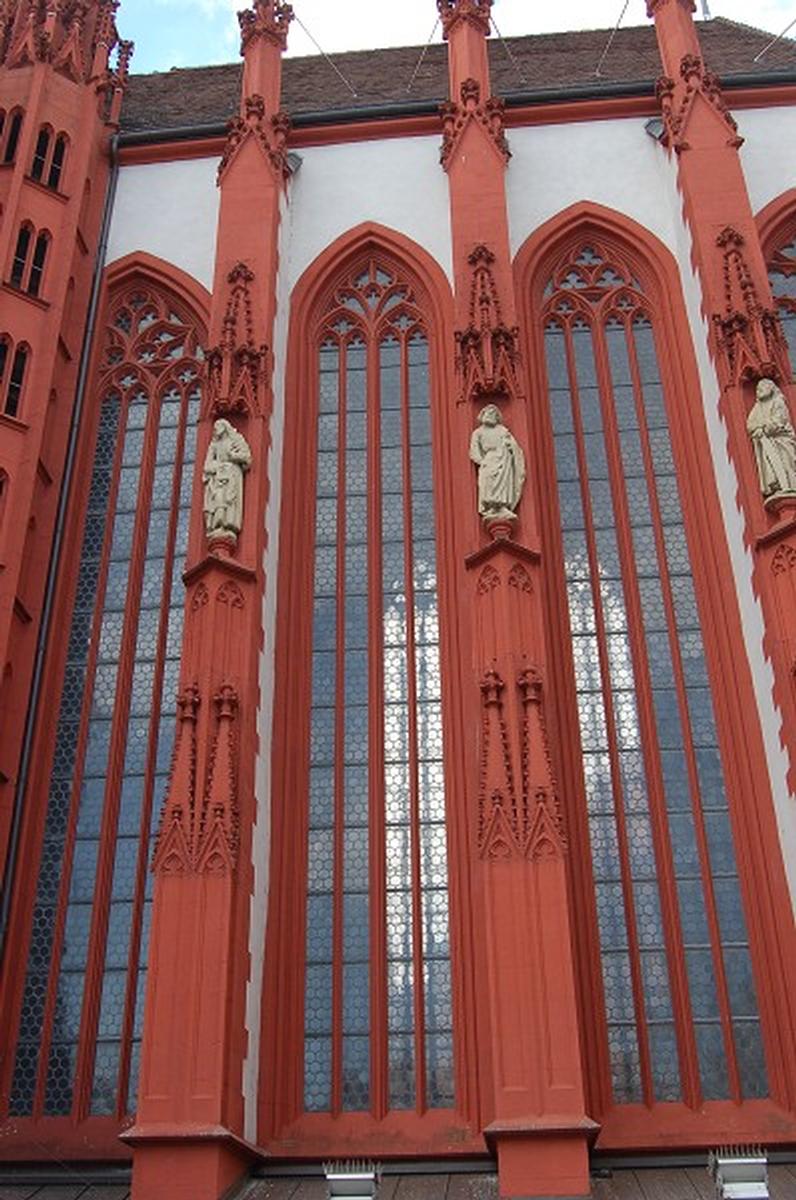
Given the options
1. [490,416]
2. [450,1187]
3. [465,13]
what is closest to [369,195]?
[465,13]

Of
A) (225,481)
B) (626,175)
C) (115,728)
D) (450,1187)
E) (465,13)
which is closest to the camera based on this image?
(450,1187)

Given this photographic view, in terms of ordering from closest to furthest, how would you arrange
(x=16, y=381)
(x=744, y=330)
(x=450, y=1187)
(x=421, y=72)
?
(x=450, y=1187)
(x=744, y=330)
(x=16, y=381)
(x=421, y=72)

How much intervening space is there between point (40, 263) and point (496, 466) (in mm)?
7148

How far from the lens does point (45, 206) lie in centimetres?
1920

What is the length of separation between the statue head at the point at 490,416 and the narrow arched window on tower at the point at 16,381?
18.8ft

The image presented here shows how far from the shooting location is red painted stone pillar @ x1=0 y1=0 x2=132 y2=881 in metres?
16.5

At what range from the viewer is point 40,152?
19828 millimetres

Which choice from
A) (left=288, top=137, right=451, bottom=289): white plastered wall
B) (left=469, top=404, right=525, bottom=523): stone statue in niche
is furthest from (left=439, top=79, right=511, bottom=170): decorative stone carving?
(left=469, top=404, right=525, bottom=523): stone statue in niche

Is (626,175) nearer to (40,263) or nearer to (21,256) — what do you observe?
(40,263)

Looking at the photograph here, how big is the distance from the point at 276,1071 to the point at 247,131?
1257cm

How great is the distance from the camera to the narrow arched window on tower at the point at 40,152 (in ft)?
64.2

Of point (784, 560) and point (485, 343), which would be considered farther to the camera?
point (485, 343)

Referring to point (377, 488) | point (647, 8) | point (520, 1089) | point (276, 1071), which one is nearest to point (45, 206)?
point (377, 488)

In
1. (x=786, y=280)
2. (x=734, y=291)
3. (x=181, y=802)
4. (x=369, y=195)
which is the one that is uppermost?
(x=369, y=195)
